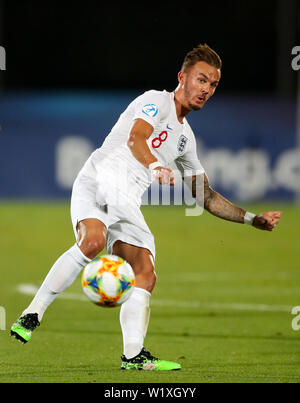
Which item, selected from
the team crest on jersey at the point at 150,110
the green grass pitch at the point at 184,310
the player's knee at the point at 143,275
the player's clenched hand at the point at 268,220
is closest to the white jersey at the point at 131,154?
the team crest on jersey at the point at 150,110

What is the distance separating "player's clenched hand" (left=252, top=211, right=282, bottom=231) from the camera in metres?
6.79

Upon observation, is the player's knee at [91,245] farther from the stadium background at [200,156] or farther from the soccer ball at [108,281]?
the stadium background at [200,156]

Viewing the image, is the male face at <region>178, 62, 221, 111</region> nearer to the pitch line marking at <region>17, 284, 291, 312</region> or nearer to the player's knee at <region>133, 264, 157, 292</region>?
the player's knee at <region>133, 264, 157, 292</region>

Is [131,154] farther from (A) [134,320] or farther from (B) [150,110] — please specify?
(A) [134,320]

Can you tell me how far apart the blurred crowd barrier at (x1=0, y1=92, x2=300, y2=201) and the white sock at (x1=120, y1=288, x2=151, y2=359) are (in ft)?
55.5

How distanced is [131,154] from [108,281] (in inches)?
41.1

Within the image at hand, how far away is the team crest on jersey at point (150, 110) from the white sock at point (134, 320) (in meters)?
1.29

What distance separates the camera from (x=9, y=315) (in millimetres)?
9609

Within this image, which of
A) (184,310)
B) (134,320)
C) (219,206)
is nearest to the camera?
(134,320)

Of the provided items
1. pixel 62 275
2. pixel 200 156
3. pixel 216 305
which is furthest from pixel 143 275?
pixel 200 156

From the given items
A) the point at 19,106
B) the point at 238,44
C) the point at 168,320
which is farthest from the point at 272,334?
the point at 238,44

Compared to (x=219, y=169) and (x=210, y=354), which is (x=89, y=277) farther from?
(x=219, y=169)

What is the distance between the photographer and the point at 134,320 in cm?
659

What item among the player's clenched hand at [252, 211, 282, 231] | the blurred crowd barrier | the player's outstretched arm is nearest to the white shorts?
the player's outstretched arm
